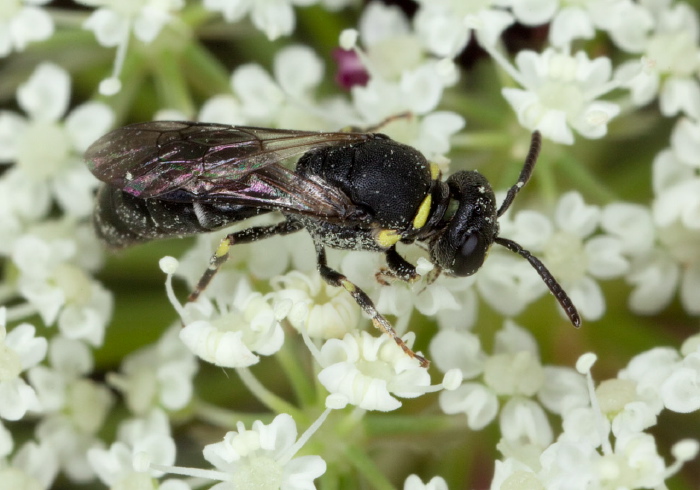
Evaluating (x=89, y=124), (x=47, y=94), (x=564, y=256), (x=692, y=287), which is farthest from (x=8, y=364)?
(x=692, y=287)

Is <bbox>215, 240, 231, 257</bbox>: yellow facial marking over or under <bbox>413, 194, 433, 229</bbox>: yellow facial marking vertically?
under

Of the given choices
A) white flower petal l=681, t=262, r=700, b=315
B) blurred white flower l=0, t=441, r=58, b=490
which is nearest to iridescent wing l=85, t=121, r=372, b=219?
blurred white flower l=0, t=441, r=58, b=490

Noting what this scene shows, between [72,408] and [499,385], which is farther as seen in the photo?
[72,408]

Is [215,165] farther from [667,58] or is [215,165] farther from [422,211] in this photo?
[667,58]

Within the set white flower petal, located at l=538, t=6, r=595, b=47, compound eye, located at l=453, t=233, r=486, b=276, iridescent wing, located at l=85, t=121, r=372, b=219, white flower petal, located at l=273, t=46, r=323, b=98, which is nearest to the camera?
compound eye, located at l=453, t=233, r=486, b=276

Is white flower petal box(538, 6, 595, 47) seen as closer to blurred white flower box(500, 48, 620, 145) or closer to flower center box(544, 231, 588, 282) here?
blurred white flower box(500, 48, 620, 145)

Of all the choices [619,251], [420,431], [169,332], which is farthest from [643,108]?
[169,332]
